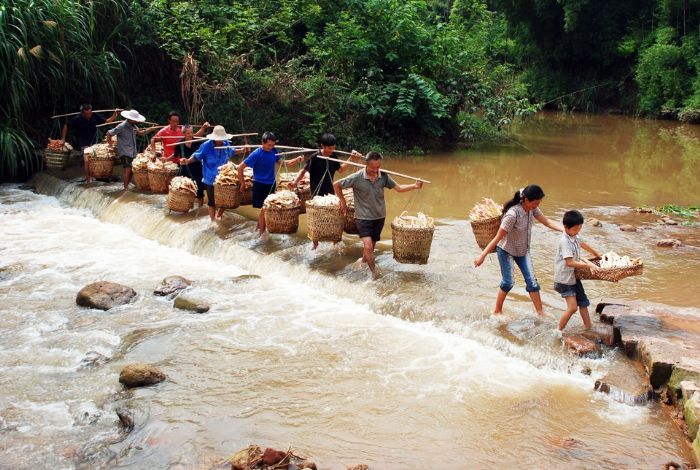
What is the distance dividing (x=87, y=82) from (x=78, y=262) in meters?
6.22

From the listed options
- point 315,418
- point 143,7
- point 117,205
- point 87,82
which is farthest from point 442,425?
point 143,7

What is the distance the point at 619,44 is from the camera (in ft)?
105

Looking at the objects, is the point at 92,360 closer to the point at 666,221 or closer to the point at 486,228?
the point at 486,228

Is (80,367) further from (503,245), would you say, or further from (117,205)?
(117,205)

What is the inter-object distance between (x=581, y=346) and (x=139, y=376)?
13.0ft

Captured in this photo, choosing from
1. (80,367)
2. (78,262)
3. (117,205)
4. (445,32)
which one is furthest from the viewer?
(445,32)

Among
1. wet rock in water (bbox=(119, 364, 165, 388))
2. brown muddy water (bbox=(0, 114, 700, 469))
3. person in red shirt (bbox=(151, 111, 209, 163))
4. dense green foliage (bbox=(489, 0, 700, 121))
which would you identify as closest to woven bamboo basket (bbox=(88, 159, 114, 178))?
brown muddy water (bbox=(0, 114, 700, 469))

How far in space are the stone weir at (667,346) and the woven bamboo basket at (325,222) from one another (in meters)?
3.15

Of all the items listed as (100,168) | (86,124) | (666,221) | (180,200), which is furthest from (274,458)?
(86,124)

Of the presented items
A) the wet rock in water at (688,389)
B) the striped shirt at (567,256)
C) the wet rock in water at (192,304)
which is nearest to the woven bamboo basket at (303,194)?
the wet rock in water at (192,304)

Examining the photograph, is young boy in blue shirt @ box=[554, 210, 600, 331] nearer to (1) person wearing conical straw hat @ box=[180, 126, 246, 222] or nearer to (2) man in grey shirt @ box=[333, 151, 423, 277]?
(2) man in grey shirt @ box=[333, 151, 423, 277]

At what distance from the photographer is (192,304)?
7957 millimetres

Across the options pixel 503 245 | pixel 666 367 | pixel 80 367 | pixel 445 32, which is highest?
pixel 445 32

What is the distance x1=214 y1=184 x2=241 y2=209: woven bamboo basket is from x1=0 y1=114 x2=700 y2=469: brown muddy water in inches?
16.4
